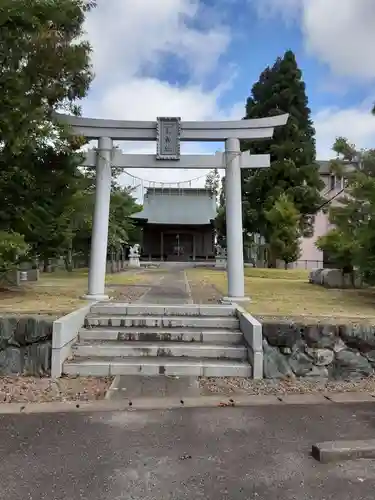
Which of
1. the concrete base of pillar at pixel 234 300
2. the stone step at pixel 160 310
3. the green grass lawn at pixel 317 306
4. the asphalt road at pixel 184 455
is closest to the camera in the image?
the asphalt road at pixel 184 455

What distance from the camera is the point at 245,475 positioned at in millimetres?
3096

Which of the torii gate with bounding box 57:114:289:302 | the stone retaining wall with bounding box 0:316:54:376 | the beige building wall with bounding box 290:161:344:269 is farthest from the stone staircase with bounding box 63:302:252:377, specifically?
the beige building wall with bounding box 290:161:344:269

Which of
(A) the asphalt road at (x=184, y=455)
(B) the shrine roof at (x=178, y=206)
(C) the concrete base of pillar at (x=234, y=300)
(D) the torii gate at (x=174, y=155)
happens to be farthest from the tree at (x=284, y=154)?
(A) the asphalt road at (x=184, y=455)

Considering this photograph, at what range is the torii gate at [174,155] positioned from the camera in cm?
895

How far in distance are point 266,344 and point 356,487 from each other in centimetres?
287

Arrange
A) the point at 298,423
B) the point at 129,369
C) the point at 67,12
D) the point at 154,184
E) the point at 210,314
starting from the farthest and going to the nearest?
the point at 154,184 → the point at 67,12 → the point at 210,314 → the point at 129,369 → the point at 298,423

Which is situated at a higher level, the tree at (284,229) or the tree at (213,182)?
the tree at (213,182)

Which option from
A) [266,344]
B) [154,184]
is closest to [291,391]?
[266,344]

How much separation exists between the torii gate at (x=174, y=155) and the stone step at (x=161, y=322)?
2.02m

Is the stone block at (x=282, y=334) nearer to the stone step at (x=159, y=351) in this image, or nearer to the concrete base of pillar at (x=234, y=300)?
the stone step at (x=159, y=351)

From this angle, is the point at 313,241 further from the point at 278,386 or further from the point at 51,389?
the point at 51,389

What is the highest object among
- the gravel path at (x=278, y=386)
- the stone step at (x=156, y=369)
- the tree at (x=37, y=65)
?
the tree at (x=37, y=65)

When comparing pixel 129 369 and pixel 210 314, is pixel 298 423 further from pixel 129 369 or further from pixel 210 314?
pixel 210 314

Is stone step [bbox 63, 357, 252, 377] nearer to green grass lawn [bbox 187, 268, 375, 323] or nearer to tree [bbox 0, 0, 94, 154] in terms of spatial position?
green grass lawn [bbox 187, 268, 375, 323]
